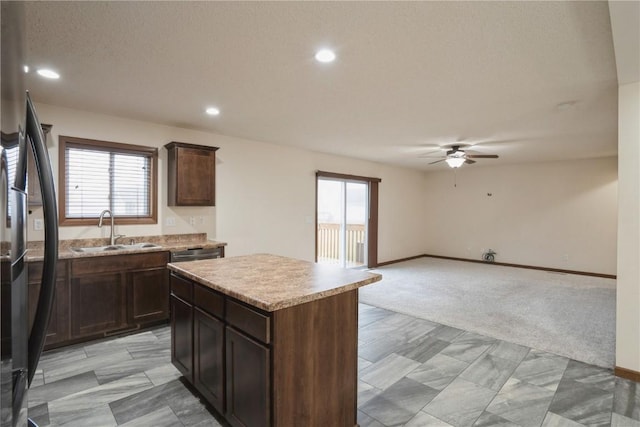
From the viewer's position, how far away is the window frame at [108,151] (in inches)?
133

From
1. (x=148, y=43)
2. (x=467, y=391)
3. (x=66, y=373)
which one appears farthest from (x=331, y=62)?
(x=66, y=373)

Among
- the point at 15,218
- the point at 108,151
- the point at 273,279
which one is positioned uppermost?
the point at 108,151

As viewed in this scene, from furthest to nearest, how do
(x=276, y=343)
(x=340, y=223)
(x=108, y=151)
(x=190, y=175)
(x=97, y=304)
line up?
(x=340, y=223) → (x=190, y=175) → (x=108, y=151) → (x=97, y=304) → (x=276, y=343)

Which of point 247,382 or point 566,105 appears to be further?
point 566,105

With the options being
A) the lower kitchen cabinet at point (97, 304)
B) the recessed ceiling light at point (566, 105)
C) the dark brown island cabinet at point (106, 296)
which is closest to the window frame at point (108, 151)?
the dark brown island cabinet at point (106, 296)

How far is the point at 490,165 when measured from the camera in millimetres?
7438

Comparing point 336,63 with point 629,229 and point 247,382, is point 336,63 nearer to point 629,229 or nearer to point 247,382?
point 247,382

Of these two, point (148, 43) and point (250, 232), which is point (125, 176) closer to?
point (250, 232)

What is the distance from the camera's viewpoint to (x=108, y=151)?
3705 millimetres

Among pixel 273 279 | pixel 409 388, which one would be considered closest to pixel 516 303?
pixel 409 388

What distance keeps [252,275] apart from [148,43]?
1639 mm

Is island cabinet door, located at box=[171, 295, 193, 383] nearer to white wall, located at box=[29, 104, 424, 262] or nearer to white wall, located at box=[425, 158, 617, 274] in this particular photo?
white wall, located at box=[29, 104, 424, 262]

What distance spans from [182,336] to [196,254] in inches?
A: 61.6

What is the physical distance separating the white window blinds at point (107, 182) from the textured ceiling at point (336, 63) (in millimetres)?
483
